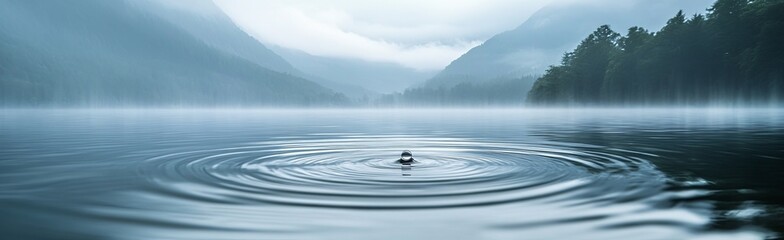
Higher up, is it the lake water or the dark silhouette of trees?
the dark silhouette of trees

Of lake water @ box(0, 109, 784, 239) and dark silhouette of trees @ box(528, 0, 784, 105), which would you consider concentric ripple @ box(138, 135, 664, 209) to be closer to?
lake water @ box(0, 109, 784, 239)

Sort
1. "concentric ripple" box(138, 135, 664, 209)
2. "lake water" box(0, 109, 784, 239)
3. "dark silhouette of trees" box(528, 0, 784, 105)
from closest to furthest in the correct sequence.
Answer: "lake water" box(0, 109, 784, 239) < "concentric ripple" box(138, 135, 664, 209) < "dark silhouette of trees" box(528, 0, 784, 105)

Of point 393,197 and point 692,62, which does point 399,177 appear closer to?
point 393,197

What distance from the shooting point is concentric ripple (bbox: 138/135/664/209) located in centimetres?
1062

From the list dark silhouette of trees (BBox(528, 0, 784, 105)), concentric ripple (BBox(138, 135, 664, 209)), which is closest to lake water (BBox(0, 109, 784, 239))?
concentric ripple (BBox(138, 135, 664, 209))

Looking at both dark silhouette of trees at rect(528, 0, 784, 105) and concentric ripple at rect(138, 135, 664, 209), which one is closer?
concentric ripple at rect(138, 135, 664, 209)

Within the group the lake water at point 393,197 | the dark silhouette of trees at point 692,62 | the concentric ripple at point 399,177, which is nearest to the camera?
the lake water at point 393,197

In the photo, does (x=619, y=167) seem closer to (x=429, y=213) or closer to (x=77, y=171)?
(x=429, y=213)

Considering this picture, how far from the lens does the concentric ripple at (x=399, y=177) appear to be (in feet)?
34.8

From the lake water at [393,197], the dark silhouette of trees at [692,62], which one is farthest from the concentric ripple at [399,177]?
the dark silhouette of trees at [692,62]

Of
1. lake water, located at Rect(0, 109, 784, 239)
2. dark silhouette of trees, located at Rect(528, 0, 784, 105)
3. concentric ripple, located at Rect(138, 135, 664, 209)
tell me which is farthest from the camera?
dark silhouette of trees, located at Rect(528, 0, 784, 105)

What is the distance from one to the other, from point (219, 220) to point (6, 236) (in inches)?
105

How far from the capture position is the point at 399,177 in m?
13.6

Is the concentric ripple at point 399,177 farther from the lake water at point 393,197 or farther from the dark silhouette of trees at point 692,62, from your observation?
the dark silhouette of trees at point 692,62
